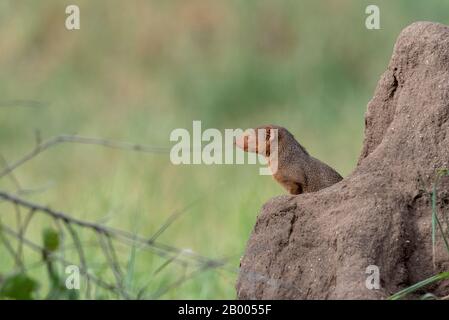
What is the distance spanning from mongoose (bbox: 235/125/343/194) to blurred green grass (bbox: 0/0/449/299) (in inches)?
164

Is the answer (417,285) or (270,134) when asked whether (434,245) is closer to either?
(417,285)

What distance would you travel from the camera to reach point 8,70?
13.1 metres

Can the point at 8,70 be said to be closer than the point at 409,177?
No

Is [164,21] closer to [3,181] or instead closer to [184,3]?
[184,3]

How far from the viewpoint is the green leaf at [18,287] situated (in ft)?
12.1

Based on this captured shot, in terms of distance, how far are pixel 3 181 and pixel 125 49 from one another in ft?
12.2

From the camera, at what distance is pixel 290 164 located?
398 centimetres

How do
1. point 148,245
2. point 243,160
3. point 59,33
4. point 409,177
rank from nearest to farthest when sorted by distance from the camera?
1. point 148,245
2. point 409,177
3. point 243,160
4. point 59,33

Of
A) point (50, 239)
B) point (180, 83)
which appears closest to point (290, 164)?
point (50, 239)

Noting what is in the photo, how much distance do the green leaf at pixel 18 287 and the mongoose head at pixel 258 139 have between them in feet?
2.62

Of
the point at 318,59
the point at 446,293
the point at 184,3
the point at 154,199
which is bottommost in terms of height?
the point at 446,293

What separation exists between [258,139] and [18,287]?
0.90 meters

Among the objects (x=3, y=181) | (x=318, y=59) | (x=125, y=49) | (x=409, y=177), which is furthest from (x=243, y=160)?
(x=409, y=177)

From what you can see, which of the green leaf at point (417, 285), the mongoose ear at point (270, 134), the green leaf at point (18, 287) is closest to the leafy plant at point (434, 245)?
the green leaf at point (417, 285)
